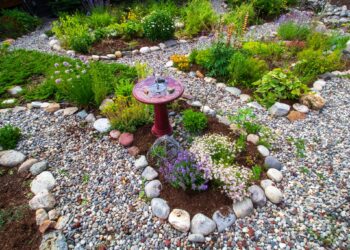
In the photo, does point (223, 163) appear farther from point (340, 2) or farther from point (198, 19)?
point (340, 2)

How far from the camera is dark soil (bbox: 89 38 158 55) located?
6.24 meters

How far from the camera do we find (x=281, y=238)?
106 inches

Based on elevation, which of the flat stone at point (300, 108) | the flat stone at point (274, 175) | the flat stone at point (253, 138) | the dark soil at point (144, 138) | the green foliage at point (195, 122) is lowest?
the flat stone at point (300, 108)

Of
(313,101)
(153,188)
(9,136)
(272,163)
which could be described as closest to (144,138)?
(153,188)

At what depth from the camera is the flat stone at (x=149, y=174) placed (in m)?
3.25

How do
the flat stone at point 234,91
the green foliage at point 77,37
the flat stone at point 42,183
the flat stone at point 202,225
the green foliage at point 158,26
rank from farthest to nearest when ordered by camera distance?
the green foliage at point 158,26 < the green foliage at point 77,37 < the flat stone at point 234,91 < the flat stone at point 42,183 < the flat stone at point 202,225

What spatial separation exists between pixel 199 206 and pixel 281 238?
2.85ft

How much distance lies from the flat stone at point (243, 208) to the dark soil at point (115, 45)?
4.63 metres

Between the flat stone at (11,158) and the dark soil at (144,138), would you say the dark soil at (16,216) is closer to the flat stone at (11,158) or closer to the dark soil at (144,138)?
the flat stone at (11,158)

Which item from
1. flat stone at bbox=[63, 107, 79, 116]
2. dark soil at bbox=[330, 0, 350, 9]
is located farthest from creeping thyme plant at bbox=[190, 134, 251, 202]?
dark soil at bbox=[330, 0, 350, 9]

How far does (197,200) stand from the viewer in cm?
299

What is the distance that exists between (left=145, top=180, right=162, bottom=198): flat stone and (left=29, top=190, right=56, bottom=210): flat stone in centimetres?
106

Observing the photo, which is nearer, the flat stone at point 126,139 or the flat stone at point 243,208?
the flat stone at point 243,208

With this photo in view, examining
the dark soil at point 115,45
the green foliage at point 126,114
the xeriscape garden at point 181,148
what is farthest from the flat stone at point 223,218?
the dark soil at point 115,45
